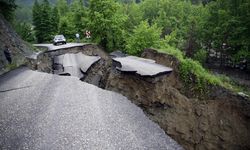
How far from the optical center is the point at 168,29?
3941 cm

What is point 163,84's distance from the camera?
1514cm

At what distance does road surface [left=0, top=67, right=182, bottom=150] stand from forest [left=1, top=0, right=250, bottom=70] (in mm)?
14114

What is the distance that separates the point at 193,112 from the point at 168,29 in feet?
81.8

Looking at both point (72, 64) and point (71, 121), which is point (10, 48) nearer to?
point (72, 64)

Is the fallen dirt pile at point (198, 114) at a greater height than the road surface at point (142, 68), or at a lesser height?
lesser

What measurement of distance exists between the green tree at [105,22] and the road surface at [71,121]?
15.0 m

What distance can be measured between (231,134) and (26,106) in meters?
12.5

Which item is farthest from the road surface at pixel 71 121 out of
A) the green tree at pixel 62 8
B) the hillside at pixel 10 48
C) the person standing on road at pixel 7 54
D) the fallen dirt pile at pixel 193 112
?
the green tree at pixel 62 8

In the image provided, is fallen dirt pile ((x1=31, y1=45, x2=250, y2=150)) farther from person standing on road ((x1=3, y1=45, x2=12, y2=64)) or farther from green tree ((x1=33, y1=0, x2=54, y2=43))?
green tree ((x1=33, y1=0, x2=54, y2=43))

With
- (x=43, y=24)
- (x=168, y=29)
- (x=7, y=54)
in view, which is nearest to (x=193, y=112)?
(x=7, y=54)

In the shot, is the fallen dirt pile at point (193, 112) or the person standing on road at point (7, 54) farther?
the person standing on road at point (7, 54)

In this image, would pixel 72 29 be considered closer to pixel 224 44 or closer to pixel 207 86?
pixel 224 44

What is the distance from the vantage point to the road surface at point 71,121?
712cm

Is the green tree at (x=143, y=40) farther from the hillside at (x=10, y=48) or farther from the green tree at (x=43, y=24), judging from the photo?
the green tree at (x=43, y=24)
